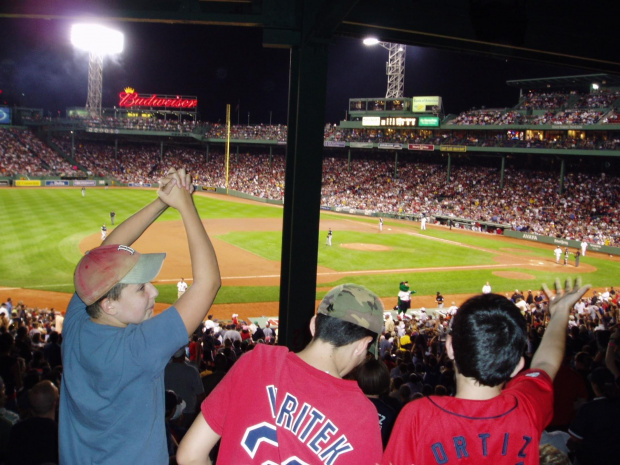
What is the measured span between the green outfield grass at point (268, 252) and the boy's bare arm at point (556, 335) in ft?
58.5

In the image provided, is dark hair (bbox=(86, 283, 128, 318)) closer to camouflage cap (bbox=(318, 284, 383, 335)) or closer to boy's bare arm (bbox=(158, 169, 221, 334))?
boy's bare arm (bbox=(158, 169, 221, 334))

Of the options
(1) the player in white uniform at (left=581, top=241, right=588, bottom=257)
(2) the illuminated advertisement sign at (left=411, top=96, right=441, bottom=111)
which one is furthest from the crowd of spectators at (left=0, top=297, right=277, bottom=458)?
(2) the illuminated advertisement sign at (left=411, top=96, right=441, bottom=111)

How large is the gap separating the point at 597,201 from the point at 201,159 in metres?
50.5

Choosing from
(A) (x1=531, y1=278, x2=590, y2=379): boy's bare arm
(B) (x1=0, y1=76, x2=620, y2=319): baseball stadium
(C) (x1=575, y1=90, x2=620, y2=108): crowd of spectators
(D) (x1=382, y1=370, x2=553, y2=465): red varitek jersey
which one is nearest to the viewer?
(D) (x1=382, y1=370, x2=553, y2=465): red varitek jersey

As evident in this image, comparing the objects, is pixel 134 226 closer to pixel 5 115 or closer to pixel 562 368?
pixel 562 368

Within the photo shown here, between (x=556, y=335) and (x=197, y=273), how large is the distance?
6.13ft

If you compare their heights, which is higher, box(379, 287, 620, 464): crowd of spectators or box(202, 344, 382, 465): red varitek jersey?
box(202, 344, 382, 465): red varitek jersey

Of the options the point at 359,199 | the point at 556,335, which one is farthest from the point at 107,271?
the point at 359,199

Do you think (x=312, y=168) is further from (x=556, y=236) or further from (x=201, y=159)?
(x=201, y=159)

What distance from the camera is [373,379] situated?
3.85 m

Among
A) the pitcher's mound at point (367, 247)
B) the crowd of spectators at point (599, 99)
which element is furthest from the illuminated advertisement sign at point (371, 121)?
the pitcher's mound at point (367, 247)

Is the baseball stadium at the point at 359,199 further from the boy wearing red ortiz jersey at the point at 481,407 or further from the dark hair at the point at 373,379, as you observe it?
the boy wearing red ortiz jersey at the point at 481,407

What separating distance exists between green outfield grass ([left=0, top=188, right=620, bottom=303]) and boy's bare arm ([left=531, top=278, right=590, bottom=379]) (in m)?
17.8

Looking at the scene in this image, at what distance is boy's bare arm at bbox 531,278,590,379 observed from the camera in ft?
8.25
